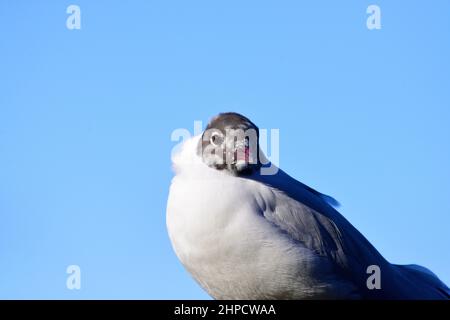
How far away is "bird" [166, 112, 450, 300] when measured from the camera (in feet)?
17.1

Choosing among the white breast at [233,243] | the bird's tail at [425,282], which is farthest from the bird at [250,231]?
the bird's tail at [425,282]

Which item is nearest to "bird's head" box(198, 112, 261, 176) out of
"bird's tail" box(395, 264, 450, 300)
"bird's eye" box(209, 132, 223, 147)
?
"bird's eye" box(209, 132, 223, 147)

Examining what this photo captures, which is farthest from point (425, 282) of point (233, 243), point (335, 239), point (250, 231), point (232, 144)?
point (232, 144)

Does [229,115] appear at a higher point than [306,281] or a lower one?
higher

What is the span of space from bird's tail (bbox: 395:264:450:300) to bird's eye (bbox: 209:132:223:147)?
7.02 feet

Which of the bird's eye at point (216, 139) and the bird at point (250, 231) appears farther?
the bird's eye at point (216, 139)

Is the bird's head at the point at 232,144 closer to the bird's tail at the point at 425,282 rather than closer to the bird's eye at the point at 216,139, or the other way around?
the bird's eye at the point at 216,139

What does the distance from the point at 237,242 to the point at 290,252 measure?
485 mm

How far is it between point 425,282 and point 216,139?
234 cm

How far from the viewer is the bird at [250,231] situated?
5.20 meters

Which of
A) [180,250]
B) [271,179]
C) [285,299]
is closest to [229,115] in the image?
[271,179]

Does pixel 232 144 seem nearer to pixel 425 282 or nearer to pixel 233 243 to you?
pixel 233 243
